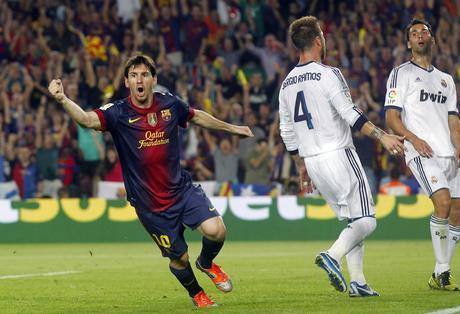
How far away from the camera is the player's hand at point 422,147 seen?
1149 centimetres

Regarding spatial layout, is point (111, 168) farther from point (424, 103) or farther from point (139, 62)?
point (139, 62)

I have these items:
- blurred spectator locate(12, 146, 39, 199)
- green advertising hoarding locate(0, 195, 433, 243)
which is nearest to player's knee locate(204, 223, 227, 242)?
green advertising hoarding locate(0, 195, 433, 243)

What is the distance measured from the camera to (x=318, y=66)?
414 inches

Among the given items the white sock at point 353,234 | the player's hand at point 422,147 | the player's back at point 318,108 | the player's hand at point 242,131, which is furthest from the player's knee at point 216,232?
the player's hand at point 422,147

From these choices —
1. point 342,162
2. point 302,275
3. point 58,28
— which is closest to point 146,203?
point 342,162

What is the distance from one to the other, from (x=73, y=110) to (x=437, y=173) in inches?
148

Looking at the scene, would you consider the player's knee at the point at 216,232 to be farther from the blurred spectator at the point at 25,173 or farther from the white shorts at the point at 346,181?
the blurred spectator at the point at 25,173

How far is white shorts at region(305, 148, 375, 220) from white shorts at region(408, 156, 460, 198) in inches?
50.7

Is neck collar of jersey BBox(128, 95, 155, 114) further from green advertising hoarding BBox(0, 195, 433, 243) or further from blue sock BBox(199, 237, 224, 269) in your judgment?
green advertising hoarding BBox(0, 195, 433, 243)

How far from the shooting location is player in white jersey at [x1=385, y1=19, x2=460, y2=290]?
38.0 feet

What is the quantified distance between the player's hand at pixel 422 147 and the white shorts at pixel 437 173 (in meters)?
0.14

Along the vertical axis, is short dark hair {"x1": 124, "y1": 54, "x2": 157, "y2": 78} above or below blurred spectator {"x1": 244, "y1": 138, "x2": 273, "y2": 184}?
above

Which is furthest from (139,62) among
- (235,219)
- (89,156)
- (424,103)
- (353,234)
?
(89,156)

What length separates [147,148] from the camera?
1010 cm
